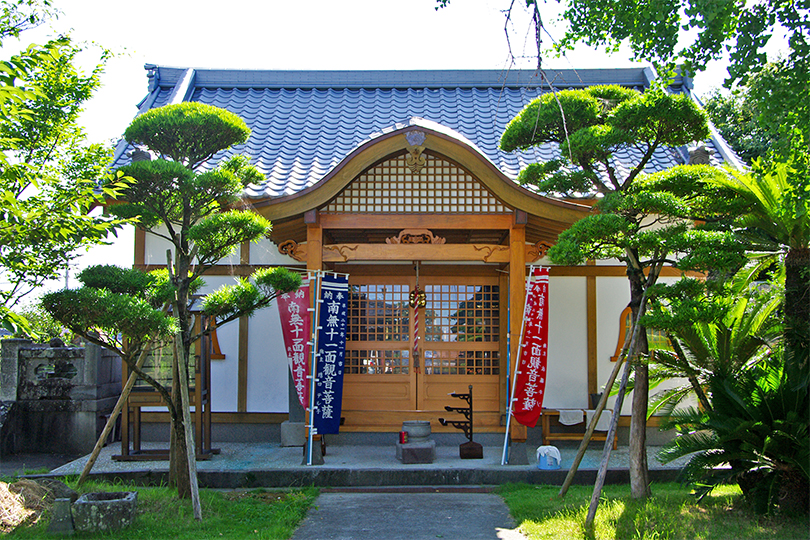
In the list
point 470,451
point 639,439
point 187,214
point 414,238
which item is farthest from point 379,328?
point 639,439

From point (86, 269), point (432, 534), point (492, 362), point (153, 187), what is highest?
point (153, 187)

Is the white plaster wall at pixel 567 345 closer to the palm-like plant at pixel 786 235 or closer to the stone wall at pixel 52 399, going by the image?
the palm-like plant at pixel 786 235

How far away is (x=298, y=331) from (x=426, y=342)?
9.04 ft

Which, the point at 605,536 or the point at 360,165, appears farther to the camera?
the point at 360,165

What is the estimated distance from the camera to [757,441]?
6.40 meters

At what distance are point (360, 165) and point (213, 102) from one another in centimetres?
661

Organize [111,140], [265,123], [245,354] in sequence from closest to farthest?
[111,140]
[245,354]
[265,123]

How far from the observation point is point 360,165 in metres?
9.13

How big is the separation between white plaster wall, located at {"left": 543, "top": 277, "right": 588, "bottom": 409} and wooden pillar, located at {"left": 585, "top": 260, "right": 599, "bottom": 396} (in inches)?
2.9

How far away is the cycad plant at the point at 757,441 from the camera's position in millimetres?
6203

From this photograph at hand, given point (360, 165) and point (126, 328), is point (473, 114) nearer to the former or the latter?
point (360, 165)

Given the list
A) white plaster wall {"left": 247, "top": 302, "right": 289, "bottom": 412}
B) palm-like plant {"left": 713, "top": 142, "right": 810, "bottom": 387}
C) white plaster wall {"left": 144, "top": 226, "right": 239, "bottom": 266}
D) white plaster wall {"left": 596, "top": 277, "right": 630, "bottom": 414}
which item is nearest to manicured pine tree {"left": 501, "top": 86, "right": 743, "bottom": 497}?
palm-like plant {"left": 713, "top": 142, "right": 810, "bottom": 387}

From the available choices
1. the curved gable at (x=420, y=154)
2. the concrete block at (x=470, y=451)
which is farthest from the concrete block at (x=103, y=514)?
the concrete block at (x=470, y=451)

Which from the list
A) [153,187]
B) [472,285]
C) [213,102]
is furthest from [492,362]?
[213,102]
